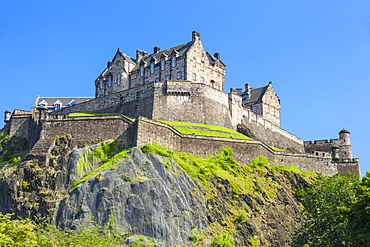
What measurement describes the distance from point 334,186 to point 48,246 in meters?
27.2

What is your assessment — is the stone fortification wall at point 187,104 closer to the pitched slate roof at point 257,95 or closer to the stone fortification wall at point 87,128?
the stone fortification wall at point 87,128

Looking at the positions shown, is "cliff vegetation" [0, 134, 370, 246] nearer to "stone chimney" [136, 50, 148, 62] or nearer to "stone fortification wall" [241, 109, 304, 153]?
"stone fortification wall" [241, 109, 304, 153]

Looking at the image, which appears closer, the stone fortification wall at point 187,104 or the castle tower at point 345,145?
the stone fortification wall at point 187,104

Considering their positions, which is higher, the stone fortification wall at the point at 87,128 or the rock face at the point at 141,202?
the stone fortification wall at the point at 87,128

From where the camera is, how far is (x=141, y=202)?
49844mm

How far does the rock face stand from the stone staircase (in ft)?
20.1

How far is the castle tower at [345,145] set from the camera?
83.1 metres

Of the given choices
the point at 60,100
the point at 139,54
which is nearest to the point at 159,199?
the point at 139,54

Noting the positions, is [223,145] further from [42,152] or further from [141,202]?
[42,152]

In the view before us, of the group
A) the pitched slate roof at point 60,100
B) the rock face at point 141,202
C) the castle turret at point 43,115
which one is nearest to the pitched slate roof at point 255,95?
the pitched slate roof at point 60,100

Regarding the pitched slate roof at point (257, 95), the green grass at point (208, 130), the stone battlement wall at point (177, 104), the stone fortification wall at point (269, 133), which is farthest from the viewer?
the pitched slate roof at point (257, 95)

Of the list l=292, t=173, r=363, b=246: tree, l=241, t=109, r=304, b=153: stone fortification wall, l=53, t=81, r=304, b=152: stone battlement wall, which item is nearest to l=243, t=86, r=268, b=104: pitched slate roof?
l=241, t=109, r=304, b=153: stone fortification wall

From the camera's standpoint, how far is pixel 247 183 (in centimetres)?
5994

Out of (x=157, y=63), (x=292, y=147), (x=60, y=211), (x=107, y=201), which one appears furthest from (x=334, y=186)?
(x=157, y=63)
